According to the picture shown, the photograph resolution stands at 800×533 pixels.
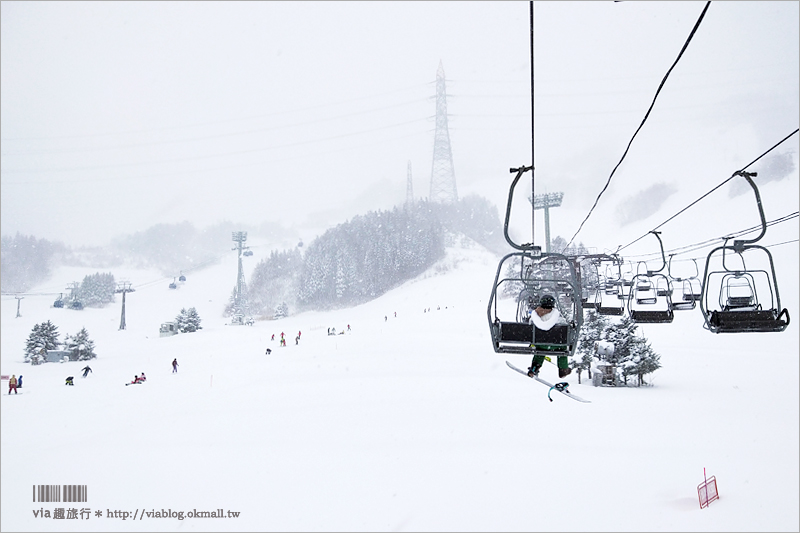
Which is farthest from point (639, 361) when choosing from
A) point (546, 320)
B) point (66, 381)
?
point (66, 381)

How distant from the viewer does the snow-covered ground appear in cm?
1042

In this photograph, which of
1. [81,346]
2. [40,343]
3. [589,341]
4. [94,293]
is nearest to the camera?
[589,341]

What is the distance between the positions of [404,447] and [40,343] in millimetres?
38591

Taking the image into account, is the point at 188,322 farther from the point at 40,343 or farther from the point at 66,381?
the point at 66,381

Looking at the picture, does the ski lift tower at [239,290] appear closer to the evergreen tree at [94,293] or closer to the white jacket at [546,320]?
the evergreen tree at [94,293]

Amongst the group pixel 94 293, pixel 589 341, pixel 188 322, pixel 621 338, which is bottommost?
pixel 188 322

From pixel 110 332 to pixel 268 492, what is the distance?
57254 millimetres

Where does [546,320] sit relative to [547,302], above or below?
below

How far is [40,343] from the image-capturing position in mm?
36812

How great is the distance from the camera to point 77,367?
3186cm

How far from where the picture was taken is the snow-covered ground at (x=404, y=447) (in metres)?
A: 10.4

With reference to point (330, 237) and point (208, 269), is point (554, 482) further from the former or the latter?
point (208, 269)

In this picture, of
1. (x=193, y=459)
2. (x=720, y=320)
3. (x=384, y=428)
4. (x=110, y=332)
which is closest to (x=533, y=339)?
(x=720, y=320)

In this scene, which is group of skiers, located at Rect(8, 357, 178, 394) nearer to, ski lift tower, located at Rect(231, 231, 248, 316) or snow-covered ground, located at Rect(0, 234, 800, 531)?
snow-covered ground, located at Rect(0, 234, 800, 531)
